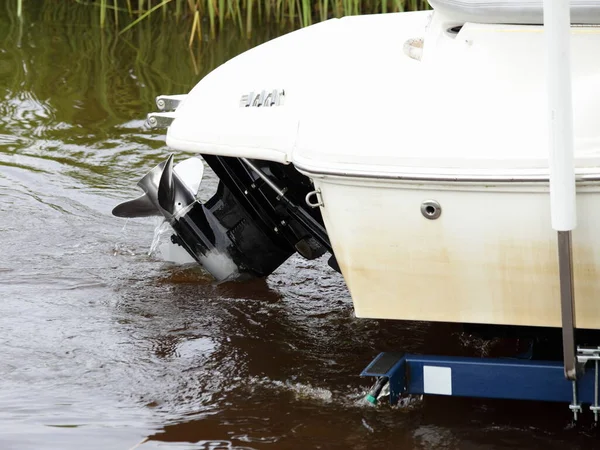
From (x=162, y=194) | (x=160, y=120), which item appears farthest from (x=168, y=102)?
(x=162, y=194)

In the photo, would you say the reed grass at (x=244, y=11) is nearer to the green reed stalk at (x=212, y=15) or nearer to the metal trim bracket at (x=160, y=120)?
the green reed stalk at (x=212, y=15)

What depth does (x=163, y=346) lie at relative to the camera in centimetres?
353

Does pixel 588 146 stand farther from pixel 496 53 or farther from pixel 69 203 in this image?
pixel 69 203

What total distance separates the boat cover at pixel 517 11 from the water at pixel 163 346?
1.18m

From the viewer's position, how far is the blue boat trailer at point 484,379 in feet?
8.79

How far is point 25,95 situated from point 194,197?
3.47m

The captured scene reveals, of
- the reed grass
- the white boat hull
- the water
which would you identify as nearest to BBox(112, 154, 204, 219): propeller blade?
the water

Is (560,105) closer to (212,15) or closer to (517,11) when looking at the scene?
(517,11)

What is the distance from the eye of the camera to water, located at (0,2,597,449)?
2.93m

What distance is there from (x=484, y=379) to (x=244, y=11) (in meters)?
6.84

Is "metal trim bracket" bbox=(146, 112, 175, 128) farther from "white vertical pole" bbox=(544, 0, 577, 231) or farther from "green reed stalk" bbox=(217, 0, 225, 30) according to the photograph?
"green reed stalk" bbox=(217, 0, 225, 30)

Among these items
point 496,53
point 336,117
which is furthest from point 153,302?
point 496,53

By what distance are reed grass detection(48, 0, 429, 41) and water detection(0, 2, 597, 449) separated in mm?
2797

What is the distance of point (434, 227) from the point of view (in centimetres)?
255
